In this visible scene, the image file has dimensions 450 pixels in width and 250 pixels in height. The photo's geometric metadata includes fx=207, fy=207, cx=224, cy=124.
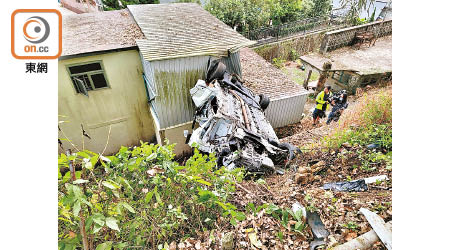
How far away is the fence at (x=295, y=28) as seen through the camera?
15.4 m

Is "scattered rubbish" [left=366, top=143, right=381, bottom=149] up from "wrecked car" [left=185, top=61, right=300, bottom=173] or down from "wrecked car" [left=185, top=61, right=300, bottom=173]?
up

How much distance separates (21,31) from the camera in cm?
145

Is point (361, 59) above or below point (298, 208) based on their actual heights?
above

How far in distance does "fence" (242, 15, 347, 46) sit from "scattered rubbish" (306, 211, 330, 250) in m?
14.7

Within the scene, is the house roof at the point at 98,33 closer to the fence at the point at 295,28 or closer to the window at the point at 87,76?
the window at the point at 87,76

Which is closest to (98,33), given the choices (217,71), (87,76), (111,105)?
(87,76)

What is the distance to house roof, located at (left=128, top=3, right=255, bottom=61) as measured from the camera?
6.44 m

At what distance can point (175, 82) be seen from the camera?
23.2ft

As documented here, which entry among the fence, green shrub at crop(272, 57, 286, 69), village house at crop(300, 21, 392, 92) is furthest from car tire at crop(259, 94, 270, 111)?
the fence

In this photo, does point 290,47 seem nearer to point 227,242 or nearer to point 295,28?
point 295,28

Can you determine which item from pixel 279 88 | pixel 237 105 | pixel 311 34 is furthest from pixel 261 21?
pixel 237 105

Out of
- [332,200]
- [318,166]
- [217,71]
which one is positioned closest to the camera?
[332,200]

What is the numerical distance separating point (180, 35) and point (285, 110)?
16.8ft

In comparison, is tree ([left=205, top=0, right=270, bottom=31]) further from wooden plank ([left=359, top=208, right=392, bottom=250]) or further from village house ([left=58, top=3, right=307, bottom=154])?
wooden plank ([left=359, top=208, right=392, bottom=250])
